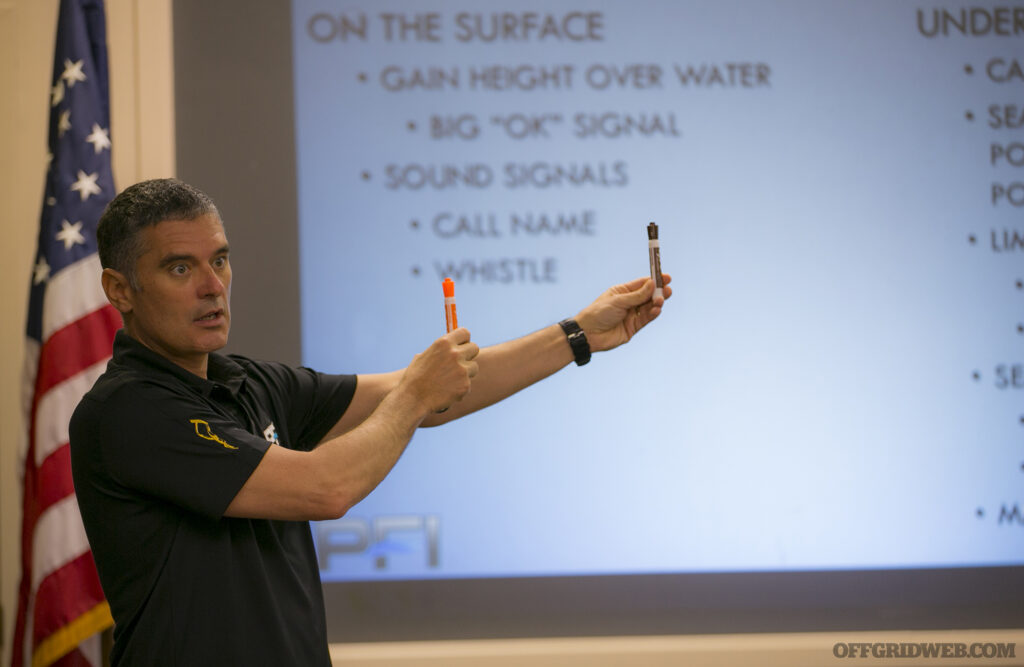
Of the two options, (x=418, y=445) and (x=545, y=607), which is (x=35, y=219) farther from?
(x=545, y=607)

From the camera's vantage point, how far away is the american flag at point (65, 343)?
2621 millimetres

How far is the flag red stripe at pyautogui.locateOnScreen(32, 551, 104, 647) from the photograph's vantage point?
2611mm

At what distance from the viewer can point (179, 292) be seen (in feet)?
4.94

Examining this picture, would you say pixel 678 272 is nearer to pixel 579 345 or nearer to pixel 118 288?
pixel 579 345

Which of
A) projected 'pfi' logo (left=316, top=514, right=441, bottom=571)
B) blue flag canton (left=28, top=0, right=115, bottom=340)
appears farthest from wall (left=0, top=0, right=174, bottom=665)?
projected 'pfi' logo (left=316, top=514, right=441, bottom=571)

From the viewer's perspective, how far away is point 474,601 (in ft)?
9.42

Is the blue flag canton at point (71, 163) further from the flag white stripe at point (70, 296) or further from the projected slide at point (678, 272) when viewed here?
the projected slide at point (678, 272)

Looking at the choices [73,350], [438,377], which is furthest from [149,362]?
[73,350]

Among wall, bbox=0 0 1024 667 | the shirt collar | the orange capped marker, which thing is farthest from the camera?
wall, bbox=0 0 1024 667

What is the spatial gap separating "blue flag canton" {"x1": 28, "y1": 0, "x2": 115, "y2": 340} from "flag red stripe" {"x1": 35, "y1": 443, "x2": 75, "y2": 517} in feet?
1.27

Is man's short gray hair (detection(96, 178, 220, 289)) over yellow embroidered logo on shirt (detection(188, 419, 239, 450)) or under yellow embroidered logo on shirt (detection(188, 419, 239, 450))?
over

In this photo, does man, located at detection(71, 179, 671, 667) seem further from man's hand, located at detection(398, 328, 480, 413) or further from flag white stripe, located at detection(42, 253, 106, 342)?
flag white stripe, located at detection(42, 253, 106, 342)

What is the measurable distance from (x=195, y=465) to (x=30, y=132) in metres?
2.08

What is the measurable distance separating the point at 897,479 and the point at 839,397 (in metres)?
0.32
